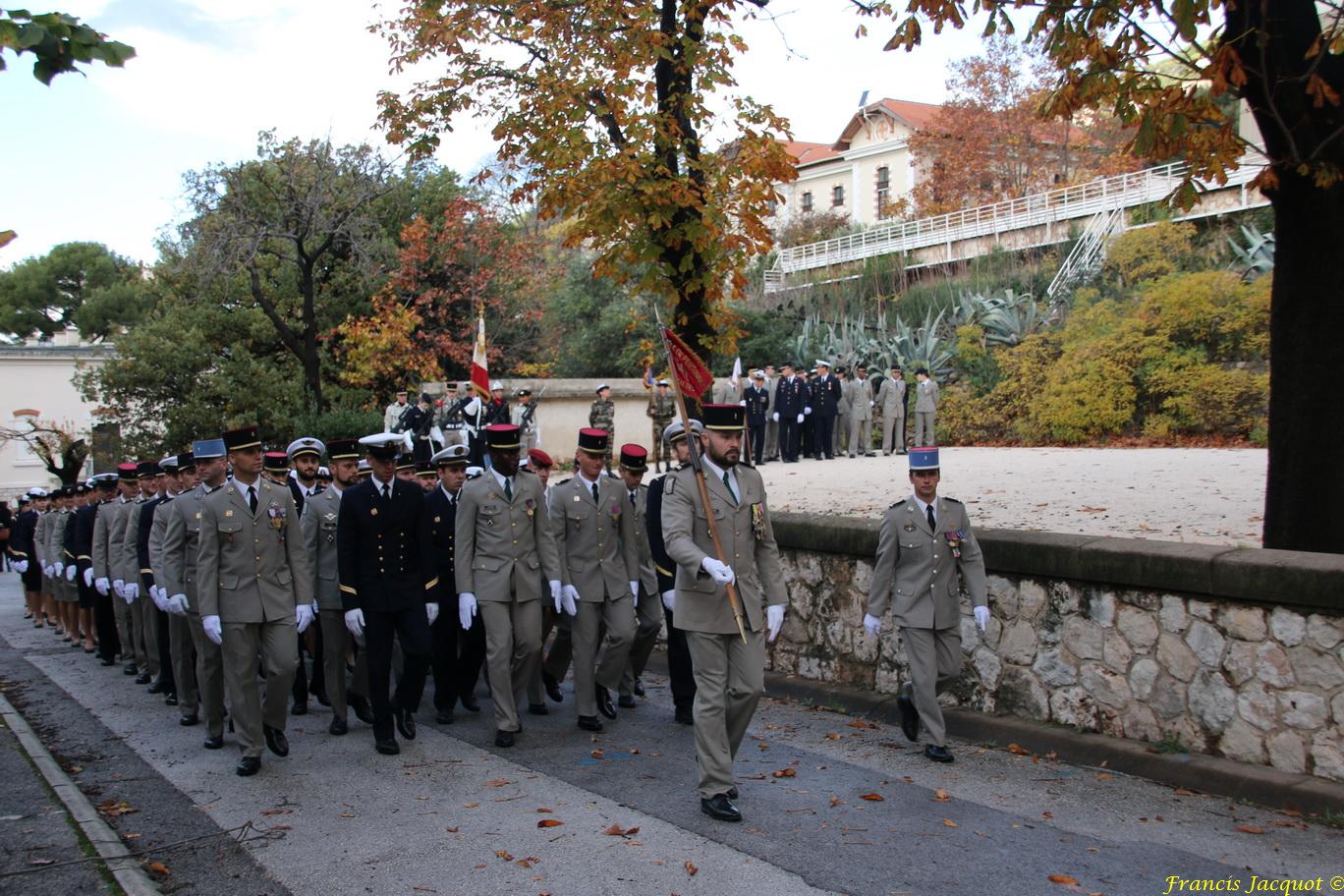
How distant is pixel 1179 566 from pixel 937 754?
1.89 meters

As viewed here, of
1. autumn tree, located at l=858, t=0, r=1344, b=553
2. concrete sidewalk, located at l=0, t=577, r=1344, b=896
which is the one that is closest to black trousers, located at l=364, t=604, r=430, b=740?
concrete sidewalk, located at l=0, t=577, r=1344, b=896

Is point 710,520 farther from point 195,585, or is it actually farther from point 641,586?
point 195,585

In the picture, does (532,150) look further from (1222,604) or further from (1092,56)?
(1222,604)

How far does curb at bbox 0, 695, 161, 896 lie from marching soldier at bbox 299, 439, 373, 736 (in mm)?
1862

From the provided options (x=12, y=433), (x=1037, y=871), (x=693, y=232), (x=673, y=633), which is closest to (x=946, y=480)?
(x=693, y=232)

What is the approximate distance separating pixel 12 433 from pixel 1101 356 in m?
33.8

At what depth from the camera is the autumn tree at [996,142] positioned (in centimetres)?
4797

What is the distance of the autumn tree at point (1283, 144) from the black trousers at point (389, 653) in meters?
5.65

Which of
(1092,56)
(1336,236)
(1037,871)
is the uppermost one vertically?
(1092,56)

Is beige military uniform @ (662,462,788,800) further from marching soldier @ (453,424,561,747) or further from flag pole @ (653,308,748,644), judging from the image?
marching soldier @ (453,424,561,747)

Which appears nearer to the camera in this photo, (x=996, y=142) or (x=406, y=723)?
(x=406, y=723)

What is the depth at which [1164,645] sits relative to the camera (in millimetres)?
7148

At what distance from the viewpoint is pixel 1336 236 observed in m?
7.65

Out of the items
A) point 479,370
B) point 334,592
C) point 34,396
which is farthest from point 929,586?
point 34,396
